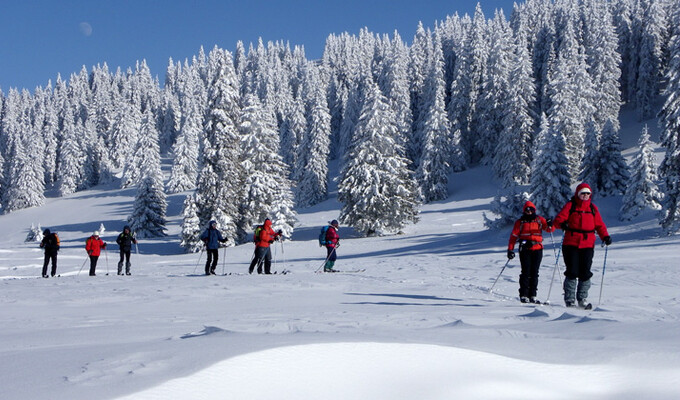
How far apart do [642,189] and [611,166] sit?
8.12 meters

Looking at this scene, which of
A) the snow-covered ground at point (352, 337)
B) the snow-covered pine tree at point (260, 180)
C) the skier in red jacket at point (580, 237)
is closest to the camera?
the snow-covered ground at point (352, 337)

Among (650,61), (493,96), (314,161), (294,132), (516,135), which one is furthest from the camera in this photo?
(294,132)

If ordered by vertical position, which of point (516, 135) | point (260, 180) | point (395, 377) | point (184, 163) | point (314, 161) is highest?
point (516, 135)

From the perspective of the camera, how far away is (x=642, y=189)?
95.7 ft

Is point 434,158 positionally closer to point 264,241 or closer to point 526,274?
point 264,241

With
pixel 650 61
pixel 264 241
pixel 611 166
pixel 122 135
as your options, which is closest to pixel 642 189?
pixel 611 166

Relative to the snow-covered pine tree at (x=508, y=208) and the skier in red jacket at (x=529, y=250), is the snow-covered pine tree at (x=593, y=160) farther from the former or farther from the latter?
the skier in red jacket at (x=529, y=250)

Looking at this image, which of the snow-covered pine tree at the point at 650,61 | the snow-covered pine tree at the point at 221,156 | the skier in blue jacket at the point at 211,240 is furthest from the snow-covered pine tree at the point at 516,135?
the skier in blue jacket at the point at 211,240

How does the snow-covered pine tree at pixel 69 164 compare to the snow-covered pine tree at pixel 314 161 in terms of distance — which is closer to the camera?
the snow-covered pine tree at pixel 314 161

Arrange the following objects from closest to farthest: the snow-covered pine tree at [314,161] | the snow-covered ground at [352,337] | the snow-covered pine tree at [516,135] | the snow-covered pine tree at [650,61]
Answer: the snow-covered ground at [352,337]
the snow-covered pine tree at [516,135]
the snow-covered pine tree at [314,161]
the snow-covered pine tree at [650,61]

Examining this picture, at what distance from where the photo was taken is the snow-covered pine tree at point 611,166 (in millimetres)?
36656

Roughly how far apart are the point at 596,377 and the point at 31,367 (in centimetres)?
349

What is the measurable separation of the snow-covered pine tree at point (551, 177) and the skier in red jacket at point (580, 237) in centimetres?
2464

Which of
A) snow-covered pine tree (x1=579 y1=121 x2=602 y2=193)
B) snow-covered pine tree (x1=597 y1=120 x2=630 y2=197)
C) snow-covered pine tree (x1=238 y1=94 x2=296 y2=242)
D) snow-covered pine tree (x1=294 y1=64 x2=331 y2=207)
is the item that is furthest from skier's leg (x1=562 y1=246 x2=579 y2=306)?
snow-covered pine tree (x1=294 y1=64 x2=331 y2=207)
